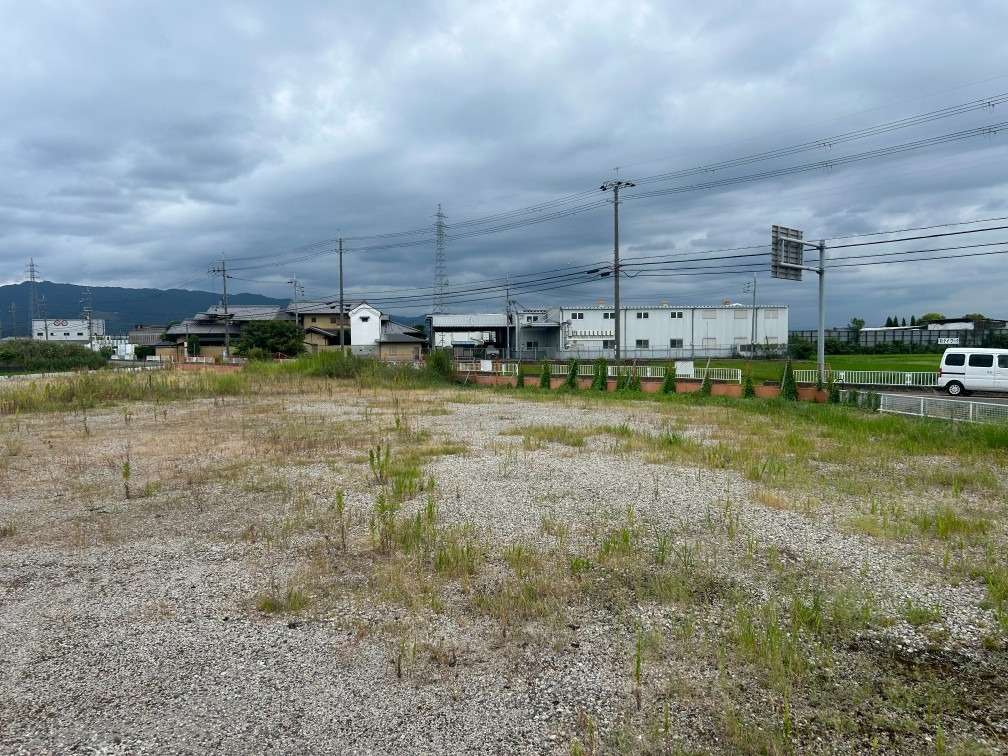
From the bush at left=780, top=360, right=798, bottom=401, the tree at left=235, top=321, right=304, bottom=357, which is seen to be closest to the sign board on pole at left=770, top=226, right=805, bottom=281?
the bush at left=780, top=360, right=798, bottom=401

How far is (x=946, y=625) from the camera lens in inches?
178

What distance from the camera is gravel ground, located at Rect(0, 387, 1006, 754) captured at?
3.27m

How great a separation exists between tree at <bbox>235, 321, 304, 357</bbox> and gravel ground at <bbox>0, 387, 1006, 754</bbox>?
40.5 m

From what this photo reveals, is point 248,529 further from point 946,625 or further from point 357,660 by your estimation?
point 946,625

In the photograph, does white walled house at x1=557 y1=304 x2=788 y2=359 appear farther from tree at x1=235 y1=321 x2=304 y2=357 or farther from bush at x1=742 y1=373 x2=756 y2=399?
bush at x1=742 y1=373 x2=756 y2=399

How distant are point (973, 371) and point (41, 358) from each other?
5201 cm

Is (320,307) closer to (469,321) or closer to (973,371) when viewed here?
(469,321)

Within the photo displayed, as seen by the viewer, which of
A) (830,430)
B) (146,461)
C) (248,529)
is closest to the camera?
(248,529)

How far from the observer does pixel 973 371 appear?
19.7 m

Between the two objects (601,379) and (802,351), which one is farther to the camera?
(802,351)

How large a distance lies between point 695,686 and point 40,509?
787cm

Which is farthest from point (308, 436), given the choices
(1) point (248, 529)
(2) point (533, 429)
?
(1) point (248, 529)

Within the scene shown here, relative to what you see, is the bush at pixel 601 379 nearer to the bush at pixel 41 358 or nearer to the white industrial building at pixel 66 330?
the bush at pixel 41 358

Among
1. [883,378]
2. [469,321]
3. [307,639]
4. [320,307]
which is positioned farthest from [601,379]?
[320,307]
